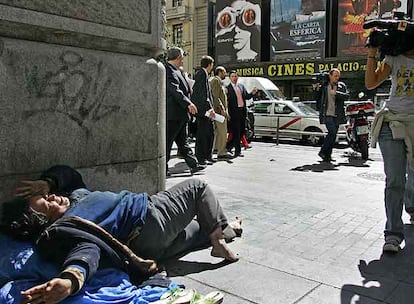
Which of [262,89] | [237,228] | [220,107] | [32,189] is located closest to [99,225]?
[32,189]

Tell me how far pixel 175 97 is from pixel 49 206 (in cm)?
418

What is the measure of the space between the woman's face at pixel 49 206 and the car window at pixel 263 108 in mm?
13346

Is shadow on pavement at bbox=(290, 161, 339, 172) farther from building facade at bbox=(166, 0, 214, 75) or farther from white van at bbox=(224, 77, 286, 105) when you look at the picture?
building facade at bbox=(166, 0, 214, 75)

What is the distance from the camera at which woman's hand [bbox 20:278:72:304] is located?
6.86 ft

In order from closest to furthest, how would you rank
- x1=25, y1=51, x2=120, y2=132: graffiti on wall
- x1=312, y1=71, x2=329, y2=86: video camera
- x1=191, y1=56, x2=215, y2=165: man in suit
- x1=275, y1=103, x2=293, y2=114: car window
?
x1=25, y1=51, x2=120, y2=132: graffiti on wall, x1=191, y1=56, x2=215, y2=165: man in suit, x1=312, y1=71, x2=329, y2=86: video camera, x1=275, y1=103, x2=293, y2=114: car window

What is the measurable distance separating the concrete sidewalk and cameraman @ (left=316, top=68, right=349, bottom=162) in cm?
216

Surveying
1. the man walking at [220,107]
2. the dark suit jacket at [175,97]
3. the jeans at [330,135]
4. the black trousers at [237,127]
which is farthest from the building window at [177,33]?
the dark suit jacket at [175,97]

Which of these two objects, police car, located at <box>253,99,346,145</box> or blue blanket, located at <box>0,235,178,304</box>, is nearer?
blue blanket, located at <box>0,235,178,304</box>

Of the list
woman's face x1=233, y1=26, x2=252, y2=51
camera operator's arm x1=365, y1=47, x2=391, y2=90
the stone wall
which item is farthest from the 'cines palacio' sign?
the stone wall

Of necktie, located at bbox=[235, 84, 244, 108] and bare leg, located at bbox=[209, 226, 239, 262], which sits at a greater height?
necktie, located at bbox=[235, 84, 244, 108]

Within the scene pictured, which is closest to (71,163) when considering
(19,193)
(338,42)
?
(19,193)

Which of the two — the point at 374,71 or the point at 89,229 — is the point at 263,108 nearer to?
the point at 374,71

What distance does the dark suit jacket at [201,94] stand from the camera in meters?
7.75

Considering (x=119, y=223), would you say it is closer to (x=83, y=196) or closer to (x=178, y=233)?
(x=83, y=196)
